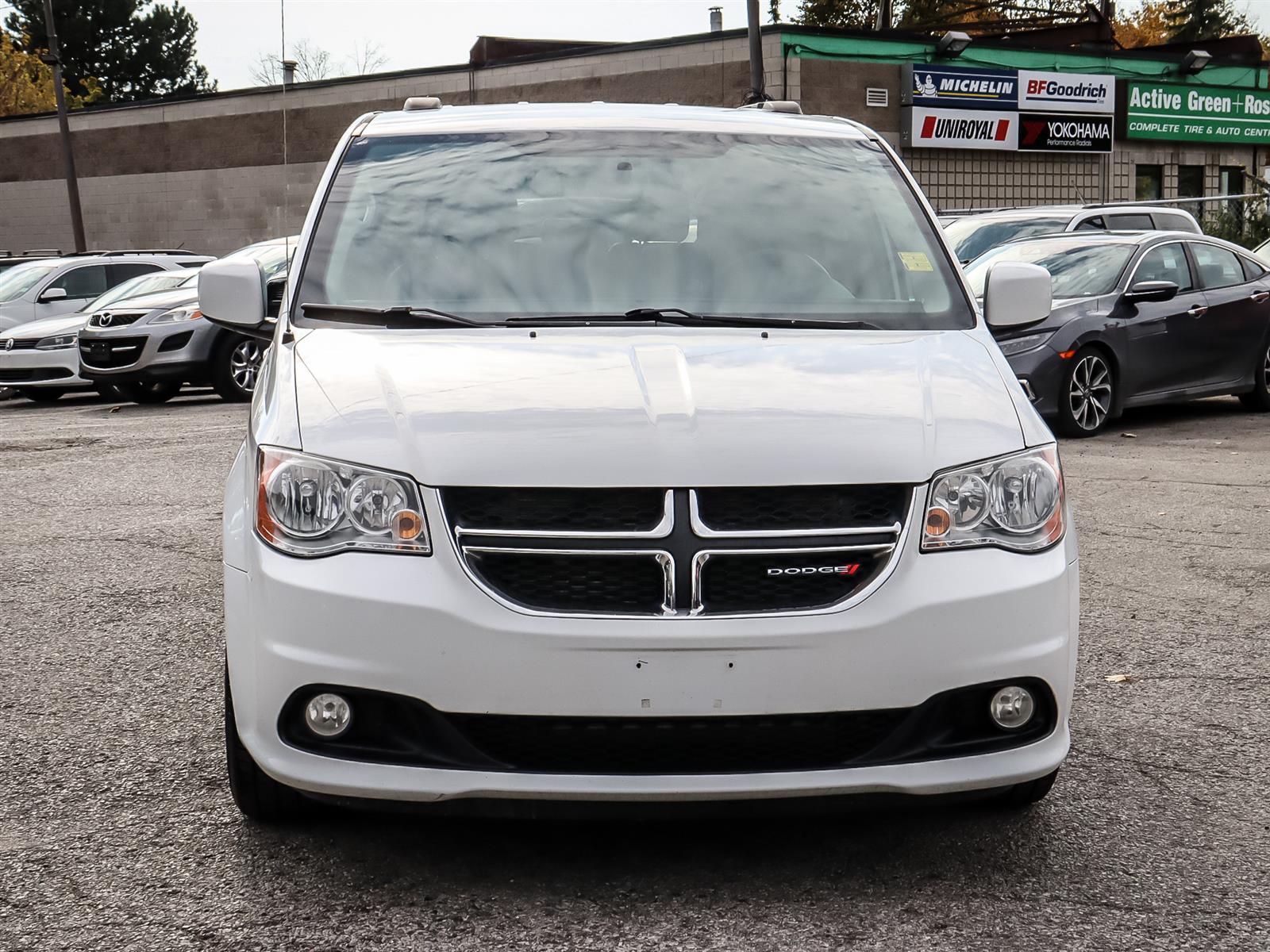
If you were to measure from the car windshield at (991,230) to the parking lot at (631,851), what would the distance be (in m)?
9.47

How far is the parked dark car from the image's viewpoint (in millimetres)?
11586

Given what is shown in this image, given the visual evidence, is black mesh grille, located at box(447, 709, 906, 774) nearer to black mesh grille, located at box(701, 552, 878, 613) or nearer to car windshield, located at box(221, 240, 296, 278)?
black mesh grille, located at box(701, 552, 878, 613)

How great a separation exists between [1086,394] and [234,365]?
8.55m

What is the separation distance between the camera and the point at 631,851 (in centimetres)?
348

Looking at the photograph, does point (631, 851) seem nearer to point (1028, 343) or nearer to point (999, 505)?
point (999, 505)

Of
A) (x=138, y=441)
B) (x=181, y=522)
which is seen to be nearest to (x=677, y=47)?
(x=138, y=441)

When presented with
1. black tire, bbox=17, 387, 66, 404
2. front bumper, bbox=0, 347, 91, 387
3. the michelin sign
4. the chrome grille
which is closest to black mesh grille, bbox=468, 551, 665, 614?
the chrome grille

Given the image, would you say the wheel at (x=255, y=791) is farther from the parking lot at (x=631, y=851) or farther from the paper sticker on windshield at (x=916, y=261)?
the paper sticker on windshield at (x=916, y=261)

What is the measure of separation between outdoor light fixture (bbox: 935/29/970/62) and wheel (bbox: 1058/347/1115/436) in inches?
751

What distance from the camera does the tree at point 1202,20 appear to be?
74.8 metres

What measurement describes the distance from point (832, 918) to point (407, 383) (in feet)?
4.76

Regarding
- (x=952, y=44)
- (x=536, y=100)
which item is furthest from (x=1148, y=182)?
(x=536, y=100)

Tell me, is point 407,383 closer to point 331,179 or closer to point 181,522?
point 331,179

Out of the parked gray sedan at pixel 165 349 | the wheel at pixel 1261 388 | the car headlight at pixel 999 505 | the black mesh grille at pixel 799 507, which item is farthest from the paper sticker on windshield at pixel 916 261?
the parked gray sedan at pixel 165 349
